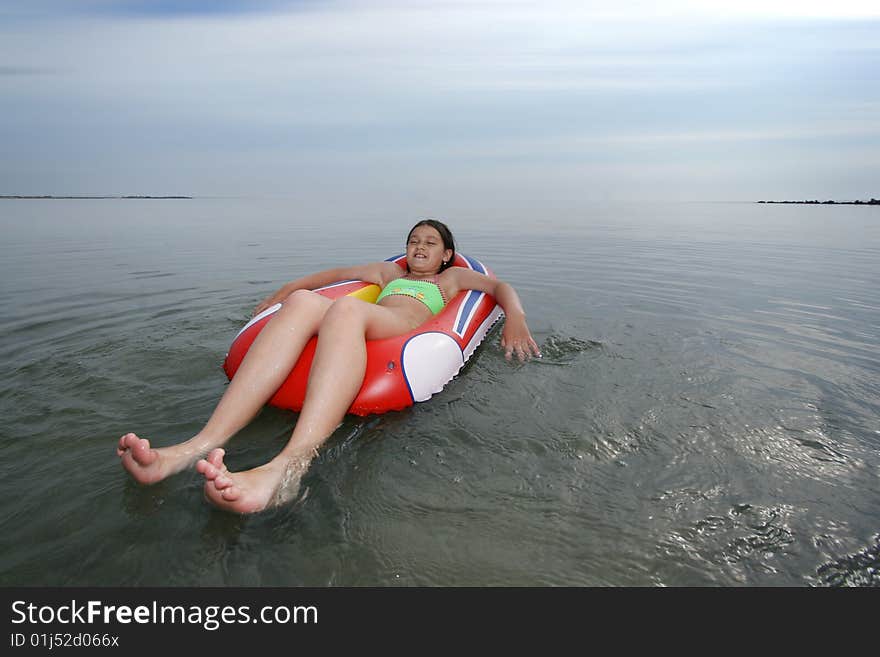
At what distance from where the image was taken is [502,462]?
6.97 ft

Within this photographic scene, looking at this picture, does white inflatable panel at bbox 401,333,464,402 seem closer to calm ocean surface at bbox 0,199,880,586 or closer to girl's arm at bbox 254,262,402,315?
calm ocean surface at bbox 0,199,880,586

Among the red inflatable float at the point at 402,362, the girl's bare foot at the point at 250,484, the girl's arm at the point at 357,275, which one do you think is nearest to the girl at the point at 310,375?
the girl's bare foot at the point at 250,484

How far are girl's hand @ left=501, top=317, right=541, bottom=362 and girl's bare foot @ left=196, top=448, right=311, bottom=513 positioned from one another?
152cm

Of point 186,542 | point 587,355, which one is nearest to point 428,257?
point 587,355

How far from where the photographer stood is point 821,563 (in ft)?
5.21

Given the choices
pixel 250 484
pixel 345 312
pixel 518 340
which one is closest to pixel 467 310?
pixel 518 340

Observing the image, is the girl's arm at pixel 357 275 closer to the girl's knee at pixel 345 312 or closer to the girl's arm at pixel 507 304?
the girl's arm at pixel 507 304

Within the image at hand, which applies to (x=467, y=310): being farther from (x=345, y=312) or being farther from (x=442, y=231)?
(x=345, y=312)

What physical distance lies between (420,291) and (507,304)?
54 cm

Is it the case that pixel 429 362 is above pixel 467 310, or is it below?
below

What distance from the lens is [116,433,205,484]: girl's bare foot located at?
1751 mm

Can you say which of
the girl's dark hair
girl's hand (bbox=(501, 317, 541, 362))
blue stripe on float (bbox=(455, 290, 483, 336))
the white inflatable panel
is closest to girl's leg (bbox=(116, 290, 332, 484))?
the white inflatable panel

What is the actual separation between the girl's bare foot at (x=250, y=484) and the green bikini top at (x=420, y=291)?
5.40 feet

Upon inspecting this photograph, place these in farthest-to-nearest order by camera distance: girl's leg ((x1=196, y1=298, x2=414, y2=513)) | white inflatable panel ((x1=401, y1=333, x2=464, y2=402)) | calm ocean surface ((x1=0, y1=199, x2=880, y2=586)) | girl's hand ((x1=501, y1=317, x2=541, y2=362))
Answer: girl's hand ((x1=501, y1=317, x2=541, y2=362)), white inflatable panel ((x1=401, y1=333, x2=464, y2=402)), girl's leg ((x1=196, y1=298, x2=414, y2=513)), calm ocean surface ((x1=0, y1=199, x2=880, y2=586))
